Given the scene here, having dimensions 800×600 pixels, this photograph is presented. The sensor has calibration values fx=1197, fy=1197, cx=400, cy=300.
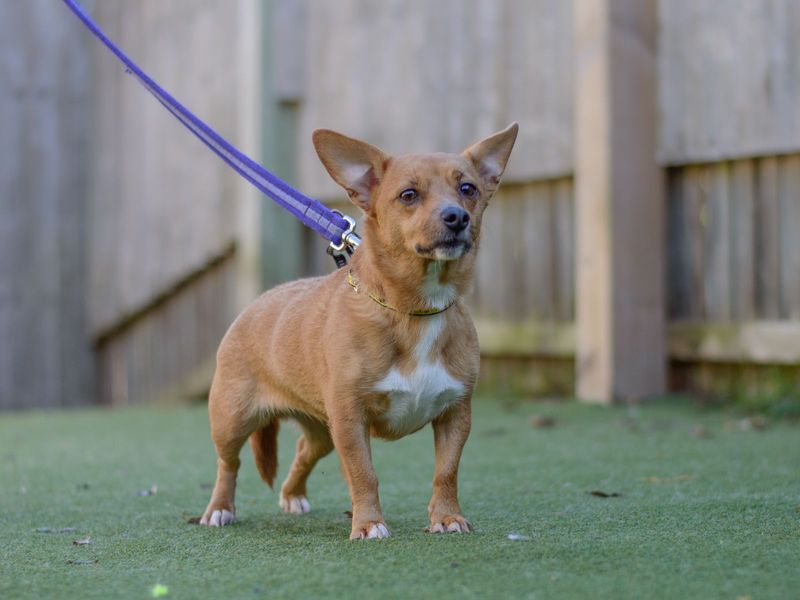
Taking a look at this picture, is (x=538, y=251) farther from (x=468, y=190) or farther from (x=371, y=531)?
(x=371, y=531)

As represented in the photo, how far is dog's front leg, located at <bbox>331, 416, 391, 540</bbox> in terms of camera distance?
340 centimetres

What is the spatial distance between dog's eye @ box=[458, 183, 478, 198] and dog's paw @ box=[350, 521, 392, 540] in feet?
3.29

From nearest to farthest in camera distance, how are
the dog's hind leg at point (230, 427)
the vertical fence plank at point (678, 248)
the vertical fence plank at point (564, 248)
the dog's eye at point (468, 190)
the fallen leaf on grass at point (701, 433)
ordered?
the dog's eye at point (468, 190)
the dog's hind leg at point (230, 427)
the fallen leaf on grass at point (701, 433)
the vertical fence plank at point (678, 248)
the vertical fence plank at point (564, 248)

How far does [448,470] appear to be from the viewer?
3.53m

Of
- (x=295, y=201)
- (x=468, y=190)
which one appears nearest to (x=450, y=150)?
(x=295, y=201)

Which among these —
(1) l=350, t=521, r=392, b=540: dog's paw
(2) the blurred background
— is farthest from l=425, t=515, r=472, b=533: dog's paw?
(2) the blurred background

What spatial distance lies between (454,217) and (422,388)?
50 centimetres

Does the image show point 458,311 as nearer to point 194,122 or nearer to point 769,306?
point 194,122

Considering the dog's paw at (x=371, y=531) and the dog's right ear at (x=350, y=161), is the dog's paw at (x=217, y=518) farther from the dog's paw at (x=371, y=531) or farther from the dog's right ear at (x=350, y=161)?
the dog's right ear at (x=350, y=161)

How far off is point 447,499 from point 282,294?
1026 millimetres

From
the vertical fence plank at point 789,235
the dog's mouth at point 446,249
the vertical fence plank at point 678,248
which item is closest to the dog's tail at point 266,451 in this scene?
the dog's mouth at point 446,249

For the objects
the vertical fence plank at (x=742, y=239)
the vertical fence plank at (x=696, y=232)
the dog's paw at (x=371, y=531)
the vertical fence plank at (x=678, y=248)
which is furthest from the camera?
the vertical fence plank at (x=678, y=248)

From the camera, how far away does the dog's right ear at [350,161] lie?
3688 millimetres

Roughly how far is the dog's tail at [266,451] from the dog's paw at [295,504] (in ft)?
0.31
